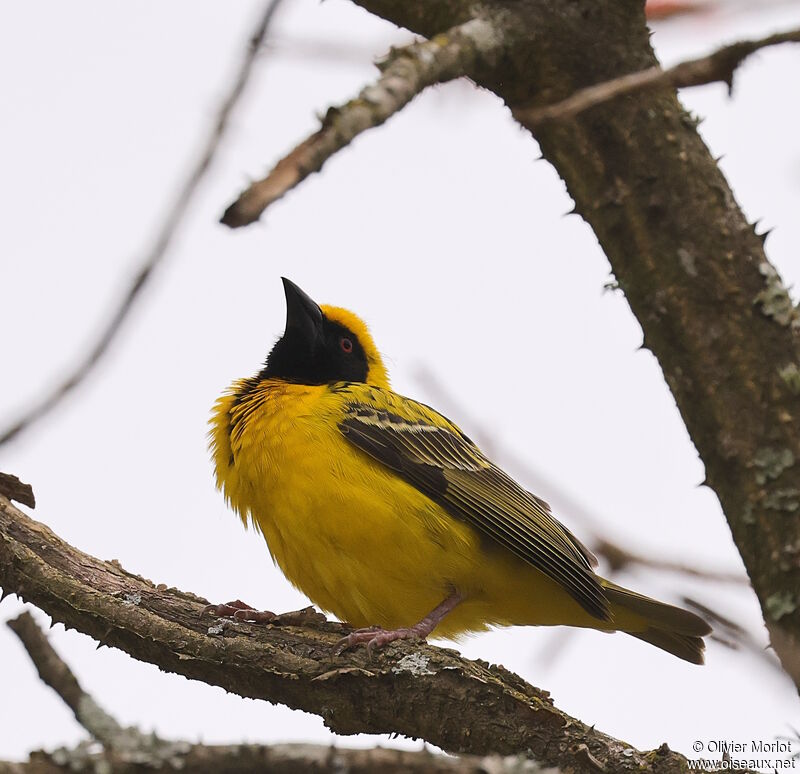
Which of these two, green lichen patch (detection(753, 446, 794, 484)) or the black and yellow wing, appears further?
the black and yellow wing

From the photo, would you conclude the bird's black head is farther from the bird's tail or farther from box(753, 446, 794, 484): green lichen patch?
box(753, 446, 794, 484): green lichen patch

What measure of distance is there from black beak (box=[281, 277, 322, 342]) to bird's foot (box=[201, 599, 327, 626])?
227 cm

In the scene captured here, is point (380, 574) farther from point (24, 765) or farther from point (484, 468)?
point (24, 765)

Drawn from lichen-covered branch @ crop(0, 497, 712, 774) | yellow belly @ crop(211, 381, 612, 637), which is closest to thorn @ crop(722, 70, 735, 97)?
lichen-covered branch @ crop(0, 497, 712, 774)

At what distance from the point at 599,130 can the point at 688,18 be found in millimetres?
578

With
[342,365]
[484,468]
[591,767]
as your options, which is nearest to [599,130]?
[591,767]

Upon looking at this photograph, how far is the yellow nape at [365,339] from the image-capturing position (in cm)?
677

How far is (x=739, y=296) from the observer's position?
9.73 feet

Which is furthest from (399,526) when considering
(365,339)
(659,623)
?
(365,339)

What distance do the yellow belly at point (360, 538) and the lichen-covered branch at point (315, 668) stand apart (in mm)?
527

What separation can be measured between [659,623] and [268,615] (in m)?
2.18

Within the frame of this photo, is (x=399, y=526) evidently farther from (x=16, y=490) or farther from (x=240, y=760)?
(x=240, y=760)

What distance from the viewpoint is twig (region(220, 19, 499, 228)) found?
1.95m

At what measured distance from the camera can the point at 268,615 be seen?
4.46 m
